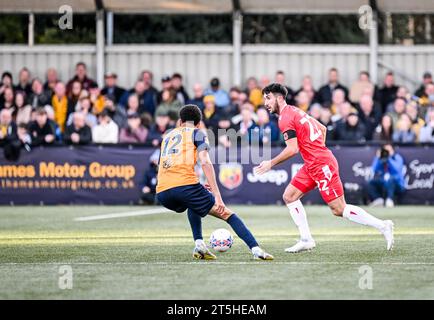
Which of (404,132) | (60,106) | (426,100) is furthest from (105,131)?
(426,100)

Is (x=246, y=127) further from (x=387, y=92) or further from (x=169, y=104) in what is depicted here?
(x=387, y=92)

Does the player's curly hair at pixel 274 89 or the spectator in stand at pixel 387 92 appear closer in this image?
the player's curly hair at pixel 274 89

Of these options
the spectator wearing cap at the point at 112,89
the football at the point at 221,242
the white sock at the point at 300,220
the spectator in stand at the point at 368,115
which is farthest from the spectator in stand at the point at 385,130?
the football at the point at 221,242

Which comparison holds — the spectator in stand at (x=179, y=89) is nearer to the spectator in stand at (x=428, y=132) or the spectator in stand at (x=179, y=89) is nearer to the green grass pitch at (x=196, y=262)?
the spectator in stand at (x=428, y=132)

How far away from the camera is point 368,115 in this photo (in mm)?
23531

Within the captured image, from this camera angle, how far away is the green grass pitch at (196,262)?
8844 mm

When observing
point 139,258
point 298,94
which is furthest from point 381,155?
point 139,258

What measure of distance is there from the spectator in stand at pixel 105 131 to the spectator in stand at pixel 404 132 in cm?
614

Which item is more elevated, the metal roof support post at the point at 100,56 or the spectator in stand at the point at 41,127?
the metal roof support post at the point at 100,56

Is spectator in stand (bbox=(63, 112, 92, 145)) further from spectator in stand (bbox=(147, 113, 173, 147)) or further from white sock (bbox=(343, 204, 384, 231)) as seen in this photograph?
white sock (bbox=(343, 204, 384, 231))

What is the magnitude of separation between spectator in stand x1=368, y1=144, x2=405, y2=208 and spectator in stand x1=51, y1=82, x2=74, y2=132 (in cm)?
721

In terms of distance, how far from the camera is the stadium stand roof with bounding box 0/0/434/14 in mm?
26094
